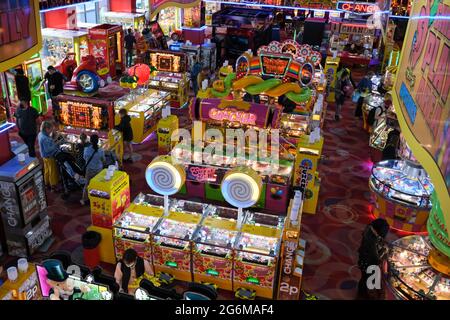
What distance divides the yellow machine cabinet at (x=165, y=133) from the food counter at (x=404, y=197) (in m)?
4.42

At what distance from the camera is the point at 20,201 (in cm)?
691

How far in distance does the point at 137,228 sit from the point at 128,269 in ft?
3.63

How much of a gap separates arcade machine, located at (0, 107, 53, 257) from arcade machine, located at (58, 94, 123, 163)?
2.48 metres

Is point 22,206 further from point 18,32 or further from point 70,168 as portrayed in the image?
point 18,32

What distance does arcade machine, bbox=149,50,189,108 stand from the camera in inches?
549

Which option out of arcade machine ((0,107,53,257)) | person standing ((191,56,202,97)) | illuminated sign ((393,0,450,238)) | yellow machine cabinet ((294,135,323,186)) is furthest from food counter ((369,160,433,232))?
person standing ((191,56,202,97))

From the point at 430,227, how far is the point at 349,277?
215 centimetres

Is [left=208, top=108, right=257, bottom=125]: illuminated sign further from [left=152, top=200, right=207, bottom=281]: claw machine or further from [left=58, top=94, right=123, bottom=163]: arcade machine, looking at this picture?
[left=152, top=200, right=207, bottom=281]: claw machine

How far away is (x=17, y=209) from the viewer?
22.8 feet

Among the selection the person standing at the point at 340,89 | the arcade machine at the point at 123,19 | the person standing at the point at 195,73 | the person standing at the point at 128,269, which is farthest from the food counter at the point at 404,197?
the arcade machine at the point at 123,19
